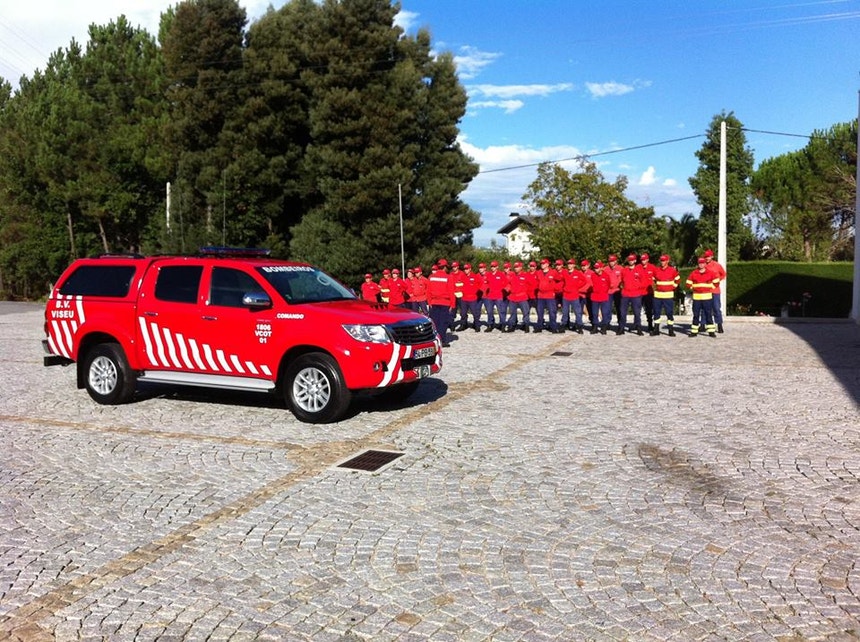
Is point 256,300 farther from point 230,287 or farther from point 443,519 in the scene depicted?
point 443,519

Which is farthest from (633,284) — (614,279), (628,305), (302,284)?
(302,284)

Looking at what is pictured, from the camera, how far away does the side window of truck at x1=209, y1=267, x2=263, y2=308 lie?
9.12 meters

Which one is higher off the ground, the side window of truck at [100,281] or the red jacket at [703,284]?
the side window of truck at [100,281]

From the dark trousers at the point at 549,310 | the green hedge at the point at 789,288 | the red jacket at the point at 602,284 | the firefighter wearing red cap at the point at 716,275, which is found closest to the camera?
the firefighter wearing red cap at the point at 716,275

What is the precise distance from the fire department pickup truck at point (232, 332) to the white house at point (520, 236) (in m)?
24.1

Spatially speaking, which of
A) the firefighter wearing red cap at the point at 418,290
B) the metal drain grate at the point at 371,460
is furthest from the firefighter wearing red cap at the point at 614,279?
the metal drain grate at the point at 371,460

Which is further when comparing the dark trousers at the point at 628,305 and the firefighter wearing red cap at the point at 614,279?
the firefighter wearing red cap at the point at 614,279

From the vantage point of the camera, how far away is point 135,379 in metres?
9.76

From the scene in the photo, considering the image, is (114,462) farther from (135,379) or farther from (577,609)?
(577,609)

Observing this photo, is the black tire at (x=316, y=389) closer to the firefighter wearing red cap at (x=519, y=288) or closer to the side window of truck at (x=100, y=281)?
the side window of truck at (x=100, y=281)

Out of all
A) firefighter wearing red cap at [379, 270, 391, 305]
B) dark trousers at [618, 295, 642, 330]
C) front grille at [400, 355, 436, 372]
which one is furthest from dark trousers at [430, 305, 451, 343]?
front grille at [400, 355, 436, 372]

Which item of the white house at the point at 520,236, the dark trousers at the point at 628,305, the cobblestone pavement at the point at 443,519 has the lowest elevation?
the cobblestone pavement at the point at 443,519

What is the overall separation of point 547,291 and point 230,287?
431 inches

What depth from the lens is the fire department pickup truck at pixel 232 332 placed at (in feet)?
28.1
